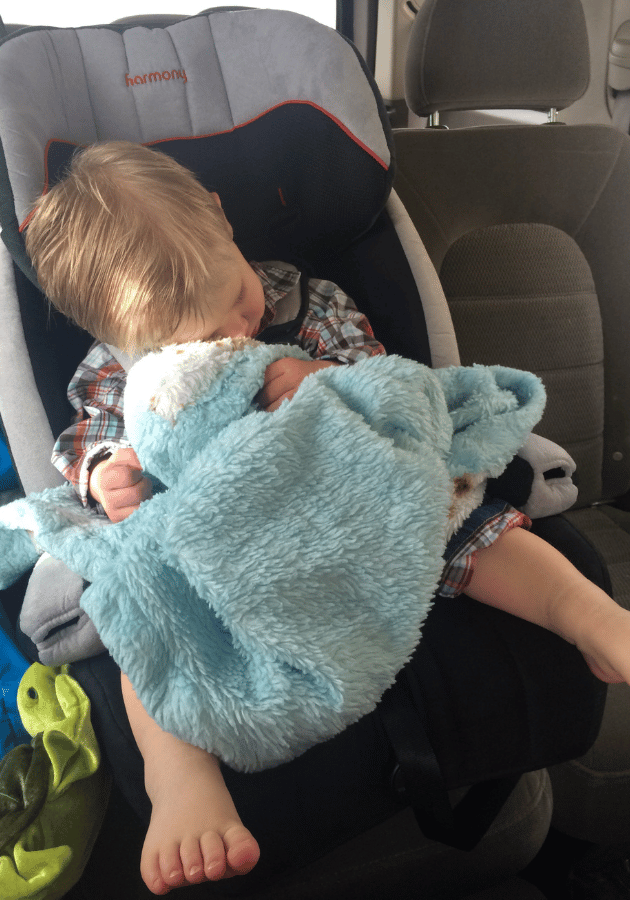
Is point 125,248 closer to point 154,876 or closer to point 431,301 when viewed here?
point 431,301

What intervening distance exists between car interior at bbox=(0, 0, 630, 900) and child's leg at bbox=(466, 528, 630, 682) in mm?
27

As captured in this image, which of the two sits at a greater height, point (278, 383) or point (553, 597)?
point (278, 383)


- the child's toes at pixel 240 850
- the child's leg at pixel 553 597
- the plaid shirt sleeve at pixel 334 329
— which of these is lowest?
the child's toes at pixel 240 850

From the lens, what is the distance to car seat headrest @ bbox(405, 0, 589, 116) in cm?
110

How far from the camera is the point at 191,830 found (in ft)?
1.68

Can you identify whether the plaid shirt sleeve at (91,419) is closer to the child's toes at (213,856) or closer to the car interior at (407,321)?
the car interior at (407,321)

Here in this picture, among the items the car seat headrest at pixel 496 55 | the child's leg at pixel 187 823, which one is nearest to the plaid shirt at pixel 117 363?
the child's leg at pixel 187 823

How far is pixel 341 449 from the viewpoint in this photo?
594 millimetres

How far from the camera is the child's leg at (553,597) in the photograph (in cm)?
60

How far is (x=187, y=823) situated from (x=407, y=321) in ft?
2.21

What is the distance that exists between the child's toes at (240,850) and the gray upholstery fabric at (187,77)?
2.70ft

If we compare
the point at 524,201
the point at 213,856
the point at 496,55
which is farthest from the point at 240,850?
the point at 496,55

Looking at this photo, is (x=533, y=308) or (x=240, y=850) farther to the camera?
(x=533, y=308)

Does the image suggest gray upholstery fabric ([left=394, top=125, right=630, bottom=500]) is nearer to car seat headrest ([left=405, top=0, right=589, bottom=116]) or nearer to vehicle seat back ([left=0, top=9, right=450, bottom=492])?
car seat headrest ([left=405, top=0, right=589, bottom=116])
